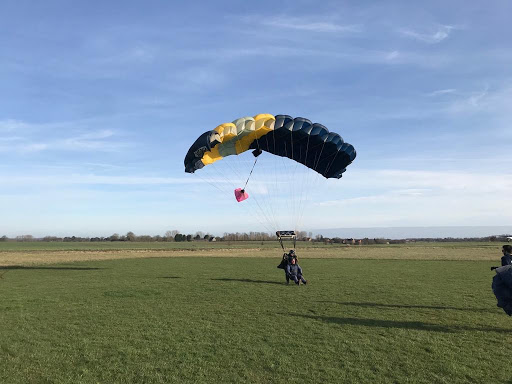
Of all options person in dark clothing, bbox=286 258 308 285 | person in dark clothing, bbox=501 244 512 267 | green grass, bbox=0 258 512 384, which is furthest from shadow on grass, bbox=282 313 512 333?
person in dark clothing, bbox=286 258 308 285

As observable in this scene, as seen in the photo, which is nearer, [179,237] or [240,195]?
[240,195]

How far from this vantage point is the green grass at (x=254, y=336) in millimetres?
6379

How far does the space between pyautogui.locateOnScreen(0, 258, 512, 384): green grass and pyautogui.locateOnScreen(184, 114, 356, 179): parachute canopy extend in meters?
5.81

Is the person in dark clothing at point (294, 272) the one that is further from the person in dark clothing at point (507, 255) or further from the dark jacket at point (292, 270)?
the person in dark clothing at point (507, 255)

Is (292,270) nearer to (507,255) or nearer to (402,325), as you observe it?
(402,325)

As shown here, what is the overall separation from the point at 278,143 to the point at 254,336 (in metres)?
10.4

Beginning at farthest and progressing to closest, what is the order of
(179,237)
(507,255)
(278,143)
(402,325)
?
1. (179,237)
2. (278,143)
3. (507,255)
4. (402,325)

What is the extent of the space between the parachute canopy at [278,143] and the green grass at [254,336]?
5.81m

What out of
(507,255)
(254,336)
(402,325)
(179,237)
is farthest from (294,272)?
(179,237)

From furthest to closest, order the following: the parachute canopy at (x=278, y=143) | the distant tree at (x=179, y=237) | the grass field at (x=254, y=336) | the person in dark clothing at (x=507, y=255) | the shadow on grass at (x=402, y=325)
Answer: the distant tree at (x=179, y=237) < the parachute canopy at (x=278, y=143) < the person in dark clothing at (x=507, y=255) < the shadow on grass at (x=402, y=325) < the grass field at (x=254, y=336)

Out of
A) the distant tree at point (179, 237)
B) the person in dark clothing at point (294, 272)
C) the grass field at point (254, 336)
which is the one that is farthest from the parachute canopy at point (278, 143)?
the distant tree at point (179, 237)

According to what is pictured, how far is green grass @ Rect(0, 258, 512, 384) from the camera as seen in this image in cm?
638

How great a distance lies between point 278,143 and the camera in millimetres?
17328

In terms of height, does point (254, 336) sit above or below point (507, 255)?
below
